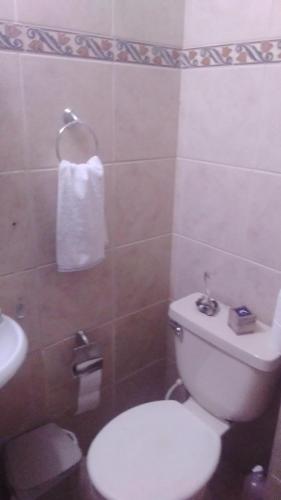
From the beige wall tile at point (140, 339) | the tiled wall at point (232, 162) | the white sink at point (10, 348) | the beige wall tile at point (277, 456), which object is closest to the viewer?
the white sink at point (10, 348)

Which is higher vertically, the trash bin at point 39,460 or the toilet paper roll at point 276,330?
the toilet paper roll at point 276,330

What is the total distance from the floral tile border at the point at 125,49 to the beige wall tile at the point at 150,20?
26 millimetres

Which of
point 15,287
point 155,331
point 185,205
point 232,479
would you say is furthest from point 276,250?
point 232,479

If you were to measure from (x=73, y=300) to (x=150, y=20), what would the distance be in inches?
37.6

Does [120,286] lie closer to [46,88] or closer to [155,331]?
[155,331]

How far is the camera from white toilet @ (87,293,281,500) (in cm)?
112

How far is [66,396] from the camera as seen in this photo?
4.81ft

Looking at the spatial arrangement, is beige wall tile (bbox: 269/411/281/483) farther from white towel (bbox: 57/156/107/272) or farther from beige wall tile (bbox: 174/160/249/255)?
white towel (bbox: 57/156/107/272)

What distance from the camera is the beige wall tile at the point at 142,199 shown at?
1354 mm

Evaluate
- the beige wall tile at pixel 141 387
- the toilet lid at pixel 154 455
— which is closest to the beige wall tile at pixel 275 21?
the toilet lid at pixel 154 455

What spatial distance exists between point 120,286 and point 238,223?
497 mm

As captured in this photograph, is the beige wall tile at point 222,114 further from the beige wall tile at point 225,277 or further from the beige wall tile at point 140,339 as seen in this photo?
the beige wall tile at point 140,339

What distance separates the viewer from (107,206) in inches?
52.3

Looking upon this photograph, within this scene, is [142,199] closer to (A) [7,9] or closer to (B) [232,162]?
A: (B) [232,162]
